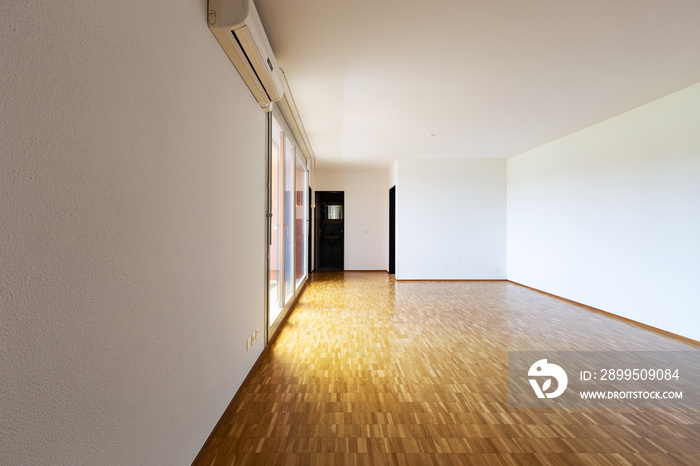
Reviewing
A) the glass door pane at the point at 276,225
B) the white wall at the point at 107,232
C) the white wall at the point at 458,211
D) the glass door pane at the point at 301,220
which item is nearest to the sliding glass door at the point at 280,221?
the glass door pane at the point at 276,225

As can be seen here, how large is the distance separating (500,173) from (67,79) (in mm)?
8114

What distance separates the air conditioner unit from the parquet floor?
2.28 metres

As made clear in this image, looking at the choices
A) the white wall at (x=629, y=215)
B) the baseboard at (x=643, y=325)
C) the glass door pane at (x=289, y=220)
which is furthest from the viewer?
the glass door pane at (x=289, y=220)

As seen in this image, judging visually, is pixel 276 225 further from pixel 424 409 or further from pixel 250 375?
pixel 424 409

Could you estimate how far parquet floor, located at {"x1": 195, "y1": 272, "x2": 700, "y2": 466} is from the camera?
67.5 inches

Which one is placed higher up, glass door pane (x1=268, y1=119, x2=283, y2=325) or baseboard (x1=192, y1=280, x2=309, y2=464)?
glass door pane (x1=268, y1=119, x2=283, y2=325)

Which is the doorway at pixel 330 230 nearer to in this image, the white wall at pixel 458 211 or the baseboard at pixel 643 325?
the white wall at pixel 458 211

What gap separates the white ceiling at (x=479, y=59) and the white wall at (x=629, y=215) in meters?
0.38

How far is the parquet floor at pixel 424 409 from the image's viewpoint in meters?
1.71

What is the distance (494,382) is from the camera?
2.51 metres

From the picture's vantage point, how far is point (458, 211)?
7605 mm

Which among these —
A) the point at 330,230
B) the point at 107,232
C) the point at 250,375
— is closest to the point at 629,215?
the point at 250,375

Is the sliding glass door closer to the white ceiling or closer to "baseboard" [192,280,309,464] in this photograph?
"baseboard" [192,280,309,464]

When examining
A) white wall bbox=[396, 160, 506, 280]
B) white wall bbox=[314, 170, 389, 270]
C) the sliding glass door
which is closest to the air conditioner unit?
the sliding glass door
